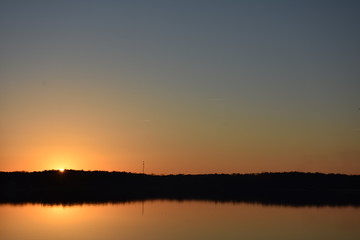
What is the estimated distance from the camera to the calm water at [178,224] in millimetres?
28891

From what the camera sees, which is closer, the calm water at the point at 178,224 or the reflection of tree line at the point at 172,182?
the calm water at the point at 178,224

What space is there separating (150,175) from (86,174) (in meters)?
12.7

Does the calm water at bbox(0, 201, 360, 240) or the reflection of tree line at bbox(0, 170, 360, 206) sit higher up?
the reflection of tree line at bbox(0, 170, 360, 206)

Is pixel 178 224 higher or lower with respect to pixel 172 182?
lower

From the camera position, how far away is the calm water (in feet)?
94.8

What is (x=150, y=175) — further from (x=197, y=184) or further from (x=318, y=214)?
(x=318, y=214)

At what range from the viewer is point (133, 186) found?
101 metres

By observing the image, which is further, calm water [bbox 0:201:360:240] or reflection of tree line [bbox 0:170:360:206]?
reflection of tree line [bbox 0:170:360:206]

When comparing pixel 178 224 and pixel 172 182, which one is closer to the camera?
pixel 178 224

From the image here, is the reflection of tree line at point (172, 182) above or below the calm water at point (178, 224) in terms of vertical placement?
above

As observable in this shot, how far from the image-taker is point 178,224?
34.1 meters

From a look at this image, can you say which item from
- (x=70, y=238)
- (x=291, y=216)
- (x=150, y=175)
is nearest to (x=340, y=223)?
(x=291, y=216)

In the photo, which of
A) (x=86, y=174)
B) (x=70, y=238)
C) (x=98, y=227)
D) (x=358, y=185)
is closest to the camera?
(x=70, y=238)

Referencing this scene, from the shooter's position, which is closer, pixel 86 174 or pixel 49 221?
pixel 49 221
